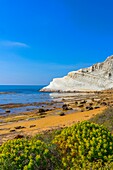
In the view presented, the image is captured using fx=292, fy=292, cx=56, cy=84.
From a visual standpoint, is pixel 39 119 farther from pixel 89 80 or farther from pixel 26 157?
pixel 89 80

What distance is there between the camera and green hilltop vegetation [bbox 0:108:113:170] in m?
4.99

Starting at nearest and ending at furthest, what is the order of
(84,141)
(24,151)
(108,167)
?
(108,167), (24,151), (84,141)

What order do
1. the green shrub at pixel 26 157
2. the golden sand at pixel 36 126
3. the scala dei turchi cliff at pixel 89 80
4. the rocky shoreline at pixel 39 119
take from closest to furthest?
1. the green shrub at pixel 26 157
2. the golden sand at pixel 36 126
3. the rocky shoreline at pixel 39 119
4. the scala dei turchi cliff at pixel 89 80

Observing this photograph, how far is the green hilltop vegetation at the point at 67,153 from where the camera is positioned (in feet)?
16.4

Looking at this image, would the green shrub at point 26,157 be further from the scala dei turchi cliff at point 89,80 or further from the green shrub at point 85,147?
the scala dei turchi cliff at point 89,80

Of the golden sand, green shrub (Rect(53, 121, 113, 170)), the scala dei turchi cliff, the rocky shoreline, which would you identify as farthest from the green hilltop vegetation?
the scala dei turchi cliff

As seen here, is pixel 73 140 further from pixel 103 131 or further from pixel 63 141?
pixel 103 131

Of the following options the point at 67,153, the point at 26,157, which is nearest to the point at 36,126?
the point at 67,153

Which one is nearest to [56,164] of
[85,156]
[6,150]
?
[85,156]

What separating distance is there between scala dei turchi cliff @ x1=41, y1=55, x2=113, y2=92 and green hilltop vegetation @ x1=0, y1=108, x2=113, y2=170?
8751 cm

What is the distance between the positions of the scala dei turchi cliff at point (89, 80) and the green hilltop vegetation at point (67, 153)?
287 ft

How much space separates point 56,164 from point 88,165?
2.24ft

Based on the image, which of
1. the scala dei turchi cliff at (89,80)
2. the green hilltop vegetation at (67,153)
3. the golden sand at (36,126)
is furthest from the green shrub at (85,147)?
the scala dei turchi cliff at (89,80)

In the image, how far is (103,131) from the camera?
606 centimetres
